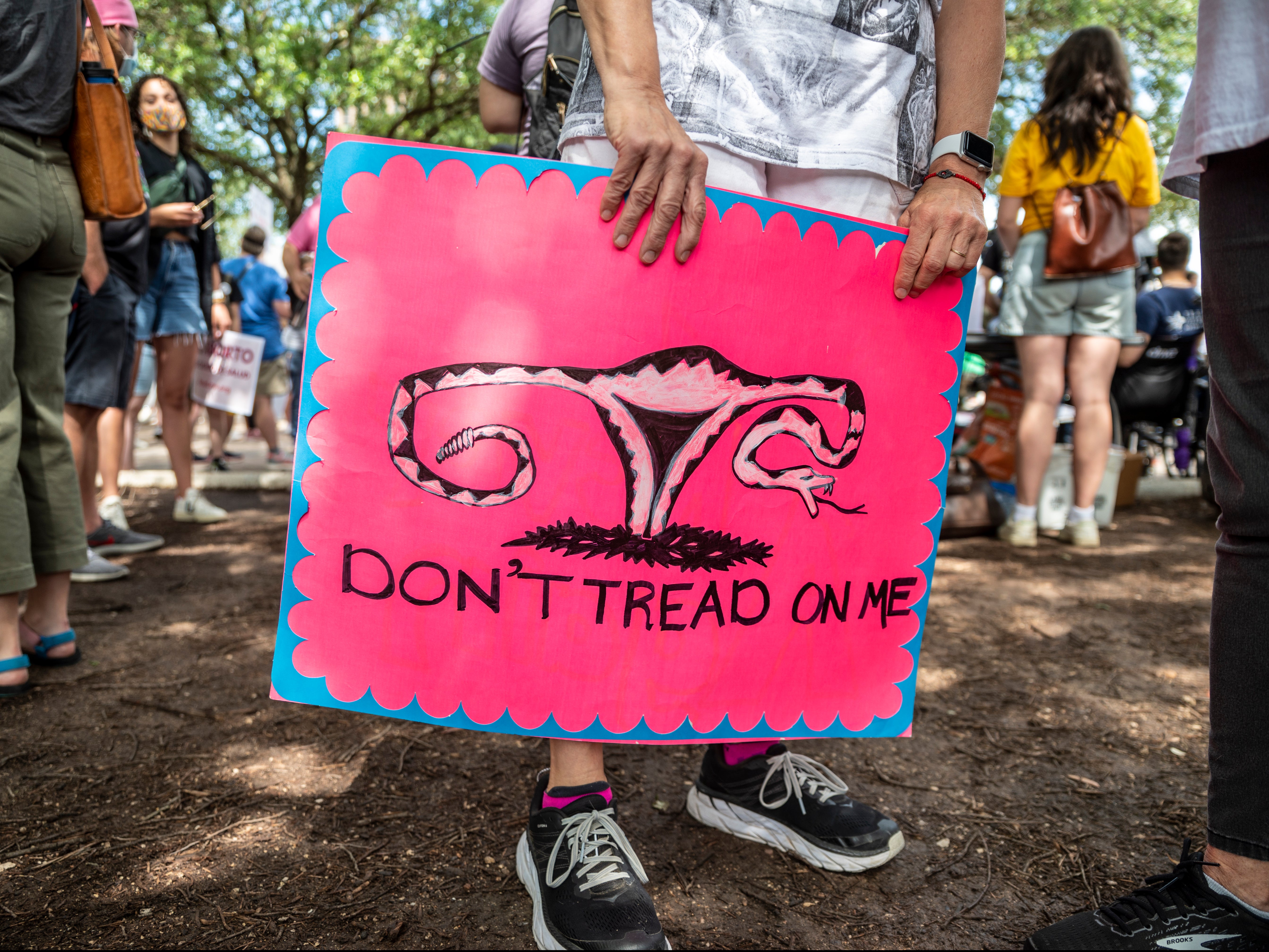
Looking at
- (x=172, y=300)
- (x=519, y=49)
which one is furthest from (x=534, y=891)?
(x=172, y=300)

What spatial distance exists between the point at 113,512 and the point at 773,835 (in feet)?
11.3

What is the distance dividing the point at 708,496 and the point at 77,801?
1.31 m

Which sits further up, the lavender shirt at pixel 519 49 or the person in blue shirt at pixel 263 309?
the lavender shirt at pixel 519 49

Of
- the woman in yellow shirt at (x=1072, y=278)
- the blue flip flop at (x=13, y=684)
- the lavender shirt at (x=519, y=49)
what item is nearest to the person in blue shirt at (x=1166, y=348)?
the woman in yellow shirt at (x=1072, y=278)

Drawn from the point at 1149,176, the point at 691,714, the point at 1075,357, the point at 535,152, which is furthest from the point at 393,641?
the point at 1149,176

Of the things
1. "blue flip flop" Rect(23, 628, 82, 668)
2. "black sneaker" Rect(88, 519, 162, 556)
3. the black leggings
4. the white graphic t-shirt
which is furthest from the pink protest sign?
"black sneaker" Rect(88, 519, 162, 556)

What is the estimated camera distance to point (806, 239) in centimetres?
130

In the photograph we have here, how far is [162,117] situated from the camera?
357cm

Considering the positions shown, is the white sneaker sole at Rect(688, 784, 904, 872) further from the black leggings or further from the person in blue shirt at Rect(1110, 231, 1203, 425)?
the person in blue shirt at Rect(1110, 231, 1203, 425)

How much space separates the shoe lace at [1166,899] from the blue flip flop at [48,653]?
2403mm

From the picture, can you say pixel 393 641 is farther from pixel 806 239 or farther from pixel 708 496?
pixel 806 239

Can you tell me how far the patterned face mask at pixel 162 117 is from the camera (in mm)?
3561

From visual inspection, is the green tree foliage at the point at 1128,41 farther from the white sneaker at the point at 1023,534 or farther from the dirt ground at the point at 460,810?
the dirt ground at the point at 460,810

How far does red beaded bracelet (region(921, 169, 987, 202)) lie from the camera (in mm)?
1369
